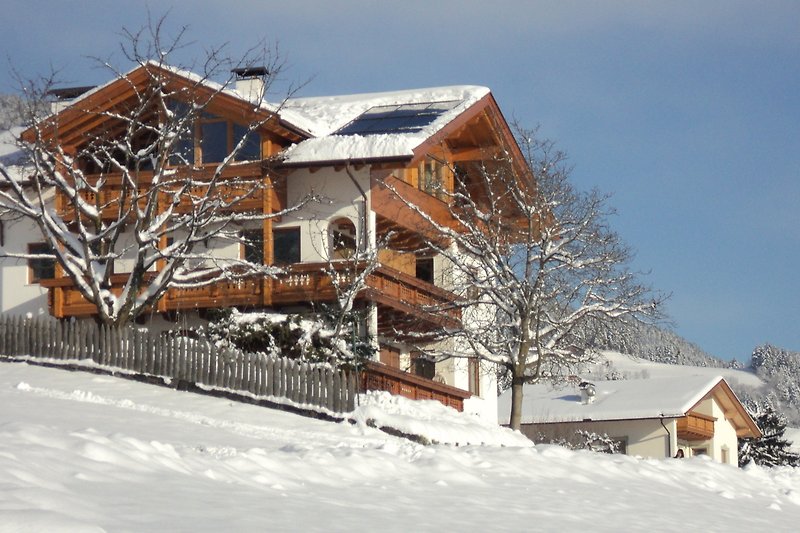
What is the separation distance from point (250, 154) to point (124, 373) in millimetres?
10330

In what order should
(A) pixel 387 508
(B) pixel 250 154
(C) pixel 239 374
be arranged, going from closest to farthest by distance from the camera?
(A) pixel 387 508
(C) pixel 239 374
(B) pixel 250 154

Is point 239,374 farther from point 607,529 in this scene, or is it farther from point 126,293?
point 607,529

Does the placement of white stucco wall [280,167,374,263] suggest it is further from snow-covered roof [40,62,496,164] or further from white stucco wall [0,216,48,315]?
white stucco wall [0,216,48,315]

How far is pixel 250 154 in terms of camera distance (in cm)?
3497

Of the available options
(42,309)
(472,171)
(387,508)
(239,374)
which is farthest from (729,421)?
(387,508)

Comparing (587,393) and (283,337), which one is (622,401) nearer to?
(587,393)

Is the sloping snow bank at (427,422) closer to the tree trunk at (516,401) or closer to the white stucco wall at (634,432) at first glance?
the tree trunk at (516,401)

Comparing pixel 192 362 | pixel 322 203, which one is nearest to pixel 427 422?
pixel 192 362

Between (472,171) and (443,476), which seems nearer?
(443,476)

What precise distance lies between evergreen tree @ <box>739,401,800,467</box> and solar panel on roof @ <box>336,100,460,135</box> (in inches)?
1305

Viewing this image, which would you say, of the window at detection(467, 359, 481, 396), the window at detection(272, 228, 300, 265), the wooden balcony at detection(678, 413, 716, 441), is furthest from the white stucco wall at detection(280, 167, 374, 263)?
the wooden balcony at detection(678, 413, 716, 441)

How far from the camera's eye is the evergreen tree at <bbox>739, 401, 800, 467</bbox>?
211 feet

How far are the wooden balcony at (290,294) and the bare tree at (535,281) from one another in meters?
0.98

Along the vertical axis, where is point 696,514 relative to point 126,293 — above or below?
below
